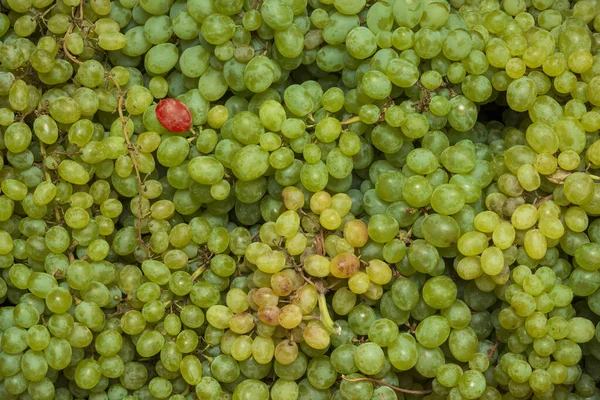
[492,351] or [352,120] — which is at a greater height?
[352,120]

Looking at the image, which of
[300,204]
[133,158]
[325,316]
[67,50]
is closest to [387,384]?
[325,316]

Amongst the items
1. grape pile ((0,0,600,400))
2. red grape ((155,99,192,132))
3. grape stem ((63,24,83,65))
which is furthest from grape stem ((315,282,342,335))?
grape stem ((63,24,83,65))

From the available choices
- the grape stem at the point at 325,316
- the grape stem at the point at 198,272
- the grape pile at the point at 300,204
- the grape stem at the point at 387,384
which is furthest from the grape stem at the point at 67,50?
the grape stem at the point at 387,384

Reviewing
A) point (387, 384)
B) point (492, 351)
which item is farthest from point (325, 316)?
point (492, 351)

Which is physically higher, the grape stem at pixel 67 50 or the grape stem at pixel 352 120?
the grape stem at pixel 67 50

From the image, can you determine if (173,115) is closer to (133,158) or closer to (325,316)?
(133,158)

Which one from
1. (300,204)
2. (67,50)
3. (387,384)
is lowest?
(387,384)

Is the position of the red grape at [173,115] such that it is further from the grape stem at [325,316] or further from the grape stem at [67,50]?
the grape stem at [325,316]
